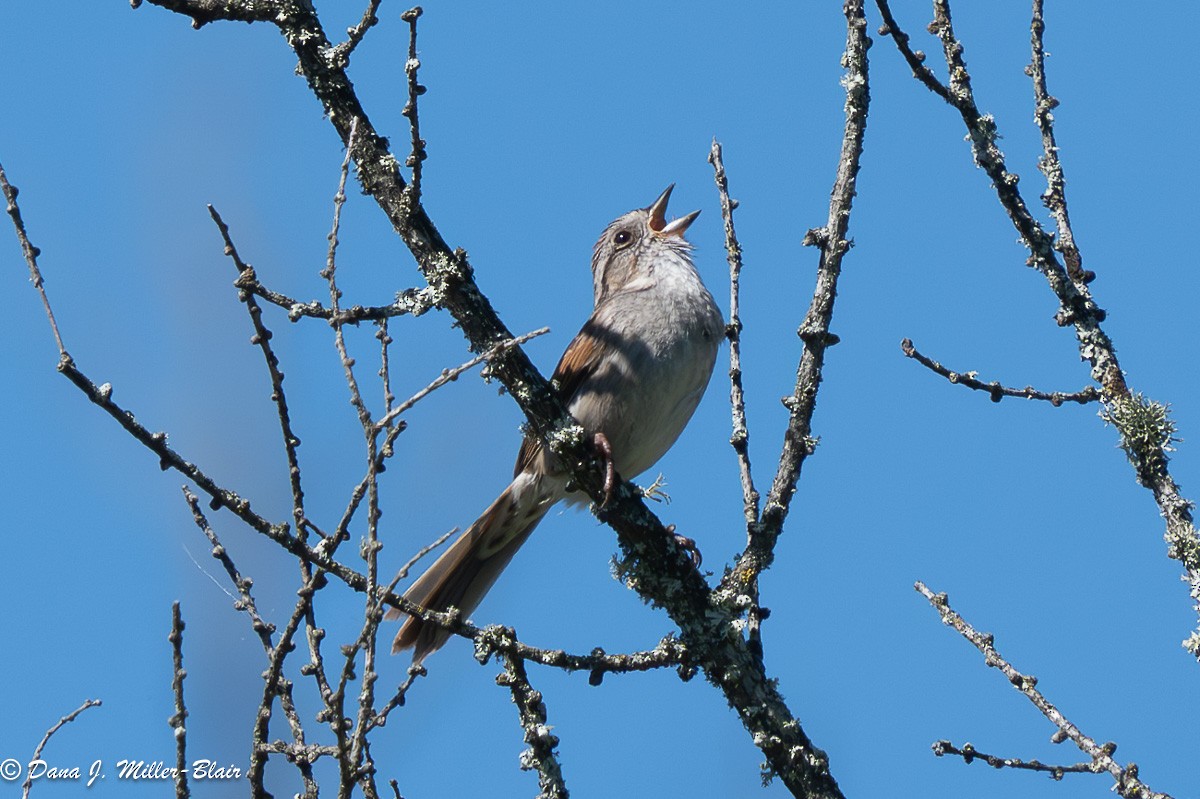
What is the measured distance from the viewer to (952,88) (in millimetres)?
3895

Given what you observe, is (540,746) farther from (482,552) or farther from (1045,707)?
(482,552)

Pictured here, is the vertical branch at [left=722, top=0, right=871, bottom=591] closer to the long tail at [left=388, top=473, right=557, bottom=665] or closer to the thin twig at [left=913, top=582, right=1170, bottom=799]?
the thin twig at [left=913, top=582, right=1170, bottom=799]

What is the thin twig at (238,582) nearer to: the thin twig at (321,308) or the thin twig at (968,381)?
the thin twig at (321,308)

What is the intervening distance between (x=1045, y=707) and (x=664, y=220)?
11.8 feet

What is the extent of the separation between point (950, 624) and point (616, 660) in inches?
34.7

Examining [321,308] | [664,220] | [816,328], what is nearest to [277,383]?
[321,308]

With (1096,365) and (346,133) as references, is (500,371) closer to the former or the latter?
(346,133)

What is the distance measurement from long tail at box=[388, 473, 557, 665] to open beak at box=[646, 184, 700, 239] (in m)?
1.57

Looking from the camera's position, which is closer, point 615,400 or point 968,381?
point 968,381

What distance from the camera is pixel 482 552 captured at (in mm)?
5477

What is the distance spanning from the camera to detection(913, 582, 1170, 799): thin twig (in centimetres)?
309

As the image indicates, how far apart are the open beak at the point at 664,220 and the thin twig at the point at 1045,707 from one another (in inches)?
114

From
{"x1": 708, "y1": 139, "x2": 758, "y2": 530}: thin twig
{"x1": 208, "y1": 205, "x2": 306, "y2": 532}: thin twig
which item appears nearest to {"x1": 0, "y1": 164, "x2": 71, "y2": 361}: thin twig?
{"x1": 208, "y1": 205, "x2": 306, "y2": 532}: thin twig

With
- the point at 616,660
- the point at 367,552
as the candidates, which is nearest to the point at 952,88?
the point at 616,660
